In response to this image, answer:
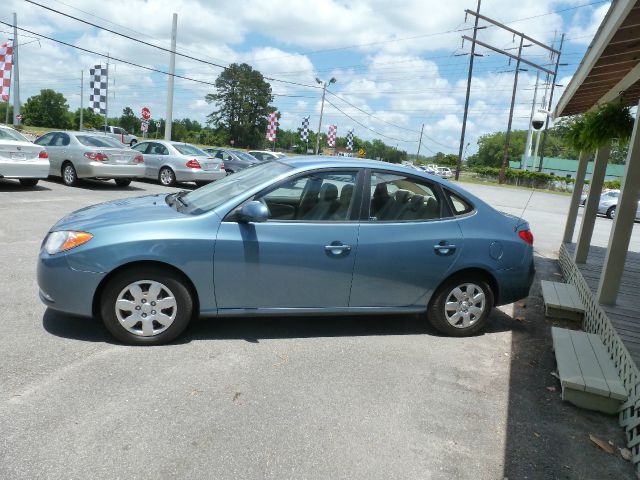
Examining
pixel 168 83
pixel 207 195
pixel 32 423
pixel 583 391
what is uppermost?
pixel 168 83

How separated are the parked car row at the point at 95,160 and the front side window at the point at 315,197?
27.1 ft

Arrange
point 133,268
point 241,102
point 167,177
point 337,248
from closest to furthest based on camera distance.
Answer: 1. point 133,268
2. point 337,248
3. point 167,177
4. point 241,102

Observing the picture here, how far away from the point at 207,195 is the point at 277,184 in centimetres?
75

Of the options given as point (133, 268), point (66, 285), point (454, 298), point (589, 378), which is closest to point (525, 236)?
point (454, 298)

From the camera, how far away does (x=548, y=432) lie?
3.20 m

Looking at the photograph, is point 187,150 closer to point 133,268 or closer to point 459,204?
point 459,204

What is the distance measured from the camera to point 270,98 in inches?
3588

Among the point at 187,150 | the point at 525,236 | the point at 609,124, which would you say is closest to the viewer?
the point at 525,236

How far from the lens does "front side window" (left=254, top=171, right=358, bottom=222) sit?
412cm

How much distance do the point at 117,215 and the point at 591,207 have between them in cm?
675

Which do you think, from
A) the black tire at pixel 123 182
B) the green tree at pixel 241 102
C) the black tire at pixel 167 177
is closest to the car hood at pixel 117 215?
the black tire at pixel 123 182

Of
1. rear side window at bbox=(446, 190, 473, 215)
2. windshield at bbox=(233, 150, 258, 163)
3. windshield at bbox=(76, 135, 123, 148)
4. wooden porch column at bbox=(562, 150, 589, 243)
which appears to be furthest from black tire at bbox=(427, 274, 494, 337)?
windshield at bbox=(233, 150, 258, 163)

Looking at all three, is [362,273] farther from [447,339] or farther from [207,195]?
[207,195]

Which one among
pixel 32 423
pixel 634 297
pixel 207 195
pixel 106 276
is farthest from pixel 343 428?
pixel 634 297
